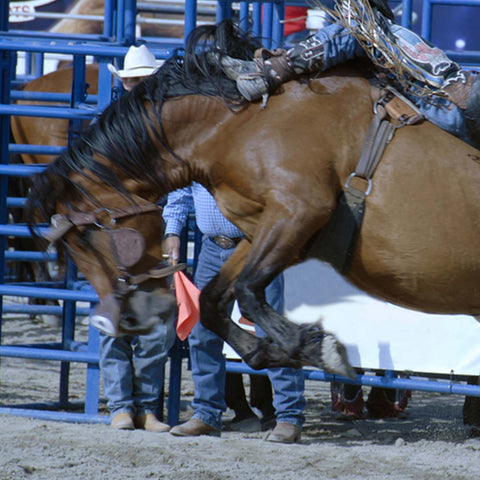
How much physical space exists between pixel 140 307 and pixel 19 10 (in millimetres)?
7610

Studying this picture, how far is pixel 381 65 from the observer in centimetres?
376

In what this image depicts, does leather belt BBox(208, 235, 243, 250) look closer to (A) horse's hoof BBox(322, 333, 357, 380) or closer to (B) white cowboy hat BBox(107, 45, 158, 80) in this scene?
(B) white cowboy hat BBox(107, 45, 158, 80)

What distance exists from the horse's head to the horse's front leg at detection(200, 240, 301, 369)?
18 cm

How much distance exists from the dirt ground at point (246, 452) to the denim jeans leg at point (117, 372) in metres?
0.17

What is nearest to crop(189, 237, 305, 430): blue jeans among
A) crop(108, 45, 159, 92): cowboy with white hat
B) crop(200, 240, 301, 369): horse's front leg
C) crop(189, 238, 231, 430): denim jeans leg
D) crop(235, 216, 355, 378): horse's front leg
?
crop(189, 238, 231, 430): denim jeans leg

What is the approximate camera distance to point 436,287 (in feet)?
12.4

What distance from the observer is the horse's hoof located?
3.65 metres

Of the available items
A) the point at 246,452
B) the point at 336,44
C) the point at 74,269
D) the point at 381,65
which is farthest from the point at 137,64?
the point at 246,452

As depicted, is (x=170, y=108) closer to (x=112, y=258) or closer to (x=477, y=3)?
(x=112, y=258)

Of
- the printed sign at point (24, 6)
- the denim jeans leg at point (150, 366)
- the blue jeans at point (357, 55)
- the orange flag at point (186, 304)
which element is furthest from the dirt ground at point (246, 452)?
the printed sign at point (24, 6)

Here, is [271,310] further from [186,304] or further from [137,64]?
[137,64]

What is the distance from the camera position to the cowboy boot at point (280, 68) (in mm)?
3748

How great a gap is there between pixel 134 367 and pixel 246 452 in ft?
2.91

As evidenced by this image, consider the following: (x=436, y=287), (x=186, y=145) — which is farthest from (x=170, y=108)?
(x=436, y=287)
